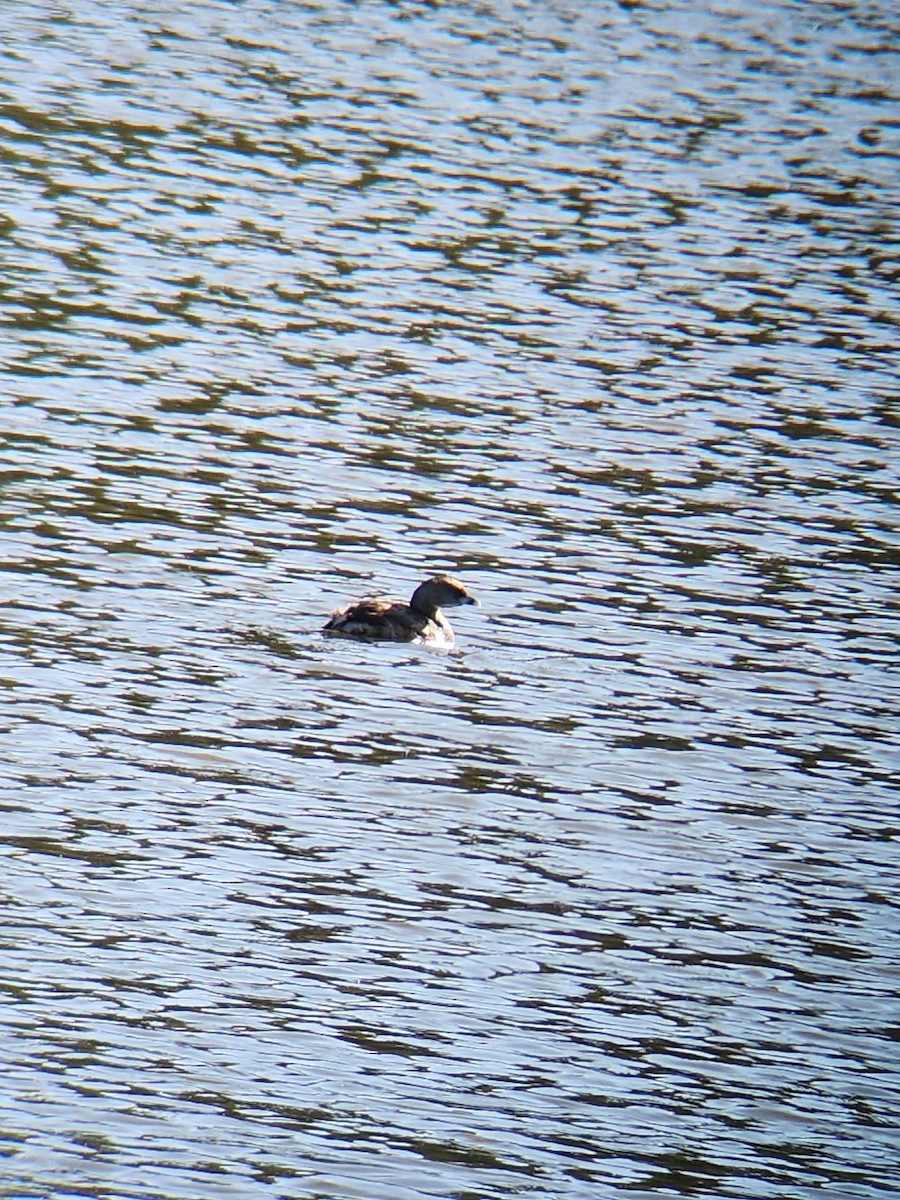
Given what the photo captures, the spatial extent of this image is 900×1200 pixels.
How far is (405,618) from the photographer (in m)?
19.1

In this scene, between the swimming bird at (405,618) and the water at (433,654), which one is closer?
the water at (433,654)

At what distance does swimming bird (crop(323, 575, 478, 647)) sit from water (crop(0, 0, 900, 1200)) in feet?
0.77

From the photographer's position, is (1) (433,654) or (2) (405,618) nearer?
(2) (405,618)

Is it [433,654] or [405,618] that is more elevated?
[405,618]

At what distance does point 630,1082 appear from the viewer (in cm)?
1256

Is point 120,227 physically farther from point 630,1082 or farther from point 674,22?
point 674,22

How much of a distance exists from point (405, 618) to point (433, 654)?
60 cm

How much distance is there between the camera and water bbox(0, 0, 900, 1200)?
12.1 m

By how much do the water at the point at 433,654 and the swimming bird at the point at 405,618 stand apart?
0.23 meters

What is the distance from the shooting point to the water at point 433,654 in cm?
1212

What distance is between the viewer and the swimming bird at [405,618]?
1892 cm

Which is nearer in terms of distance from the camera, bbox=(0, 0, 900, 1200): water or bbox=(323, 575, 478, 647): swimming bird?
bbox=(0, 0, 900, 1200): water

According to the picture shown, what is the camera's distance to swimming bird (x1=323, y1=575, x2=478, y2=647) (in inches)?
745

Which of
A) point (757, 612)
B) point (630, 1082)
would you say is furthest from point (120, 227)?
point (630, 1082)
